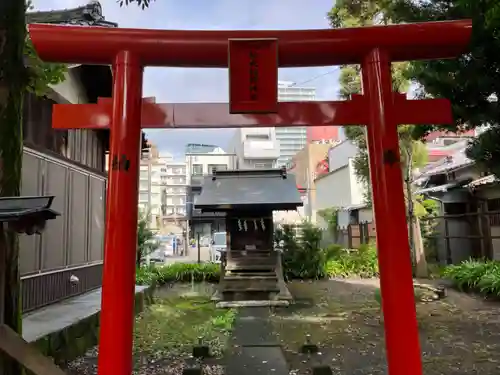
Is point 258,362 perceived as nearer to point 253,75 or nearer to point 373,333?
point 373,333

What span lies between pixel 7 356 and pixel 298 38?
12.4 feet

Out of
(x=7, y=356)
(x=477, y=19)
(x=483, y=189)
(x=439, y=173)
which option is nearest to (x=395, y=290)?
(x=7, y=356)

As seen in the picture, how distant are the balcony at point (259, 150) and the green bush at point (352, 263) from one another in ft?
78.1

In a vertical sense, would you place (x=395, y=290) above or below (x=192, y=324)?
above

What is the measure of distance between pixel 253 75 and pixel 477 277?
11.3 meters

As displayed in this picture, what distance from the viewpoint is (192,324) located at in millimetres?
9062

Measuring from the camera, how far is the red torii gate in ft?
11.4

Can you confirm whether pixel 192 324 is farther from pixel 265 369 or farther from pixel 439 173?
pixel 439 173

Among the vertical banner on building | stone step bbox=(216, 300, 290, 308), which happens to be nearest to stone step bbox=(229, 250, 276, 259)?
stone step bbox=(216, 300, 290, 308)

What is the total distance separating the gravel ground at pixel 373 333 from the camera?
6.05 meters

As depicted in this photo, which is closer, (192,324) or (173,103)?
(173,103)

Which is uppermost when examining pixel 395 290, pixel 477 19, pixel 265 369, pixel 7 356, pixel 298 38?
pixel 477 19

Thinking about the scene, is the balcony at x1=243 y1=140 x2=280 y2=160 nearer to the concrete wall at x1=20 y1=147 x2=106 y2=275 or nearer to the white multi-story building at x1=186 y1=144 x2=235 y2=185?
the white multi-story building at x1=186 y1=144 x2=235 y2=185

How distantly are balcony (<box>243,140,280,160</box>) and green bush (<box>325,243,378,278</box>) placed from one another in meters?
23.8
